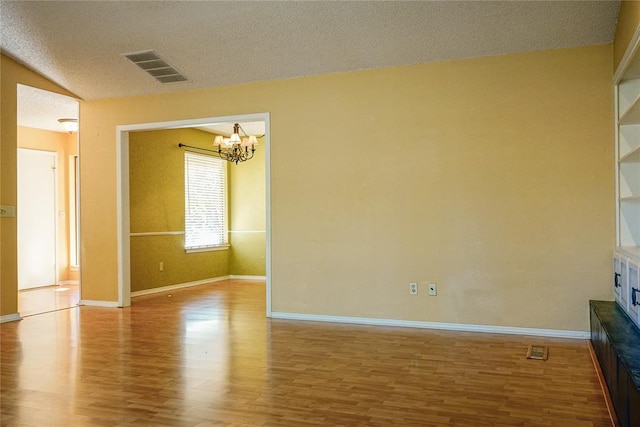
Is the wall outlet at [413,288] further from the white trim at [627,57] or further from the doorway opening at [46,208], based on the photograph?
the doorway opening at [46,208]

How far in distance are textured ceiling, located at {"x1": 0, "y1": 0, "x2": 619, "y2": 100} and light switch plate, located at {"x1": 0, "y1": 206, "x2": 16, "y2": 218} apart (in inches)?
61.4

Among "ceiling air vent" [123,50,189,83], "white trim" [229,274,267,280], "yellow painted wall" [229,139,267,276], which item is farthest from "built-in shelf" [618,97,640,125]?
"white trim" [229,274,267,280]

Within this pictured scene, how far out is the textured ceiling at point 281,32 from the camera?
409 centimetres

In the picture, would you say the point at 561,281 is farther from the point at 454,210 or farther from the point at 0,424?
the point at 0,424

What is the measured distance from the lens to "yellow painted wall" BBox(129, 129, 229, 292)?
7.05 meters

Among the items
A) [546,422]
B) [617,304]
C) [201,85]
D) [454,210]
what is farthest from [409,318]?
[201,85]

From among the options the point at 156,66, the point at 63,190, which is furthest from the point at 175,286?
the point at 156,66

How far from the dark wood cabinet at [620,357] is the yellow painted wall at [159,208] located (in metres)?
5.68

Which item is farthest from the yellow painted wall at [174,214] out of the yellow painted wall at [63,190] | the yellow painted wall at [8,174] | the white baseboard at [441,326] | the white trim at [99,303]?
the white baseboard at [441,326]

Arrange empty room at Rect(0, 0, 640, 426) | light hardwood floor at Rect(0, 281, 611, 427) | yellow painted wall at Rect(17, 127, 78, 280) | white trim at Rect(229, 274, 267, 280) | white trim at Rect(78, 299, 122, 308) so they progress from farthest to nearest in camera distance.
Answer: white trim at Rect(229, 274, 267, 280) → yellow painted wall at Rect(17, 127, 78, 280) → white trim at Rect(78, 299, 122, 308) → empty room at Rect(0, 0, 640, 426) → light hardwood floor at Rect(0, 281, 611, 427)

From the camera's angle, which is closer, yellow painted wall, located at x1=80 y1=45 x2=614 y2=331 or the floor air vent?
the floor air vent

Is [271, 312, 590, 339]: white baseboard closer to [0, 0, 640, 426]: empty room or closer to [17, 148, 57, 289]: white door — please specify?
[0, 0, 640, 426]: empty room

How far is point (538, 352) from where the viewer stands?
3.88 metres

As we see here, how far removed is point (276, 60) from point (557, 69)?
103 inches
